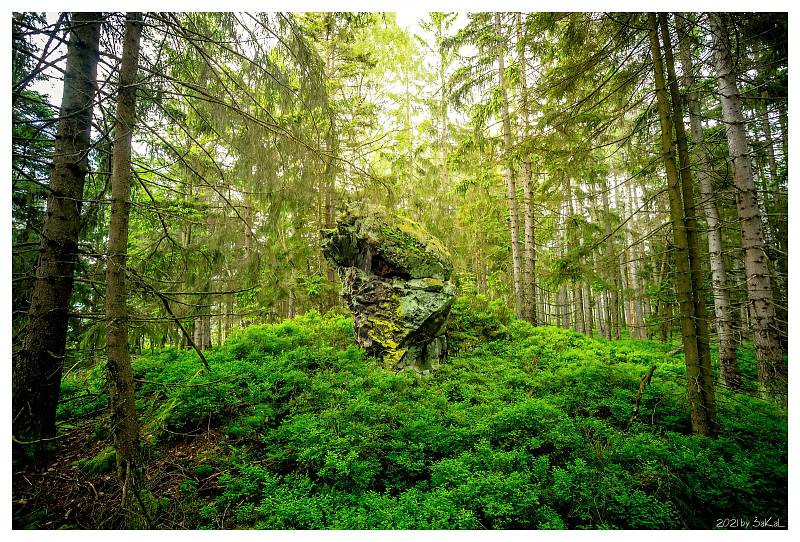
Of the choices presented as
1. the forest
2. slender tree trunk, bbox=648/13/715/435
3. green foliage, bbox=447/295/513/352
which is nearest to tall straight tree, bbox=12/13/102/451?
the forest

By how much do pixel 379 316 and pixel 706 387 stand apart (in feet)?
15.1

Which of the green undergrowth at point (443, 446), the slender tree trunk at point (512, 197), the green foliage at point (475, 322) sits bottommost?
the green undergrowth at point (443, 446)

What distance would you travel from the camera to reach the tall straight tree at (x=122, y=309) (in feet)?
8.45

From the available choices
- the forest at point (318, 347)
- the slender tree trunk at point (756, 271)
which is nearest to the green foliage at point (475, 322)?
the forest at point (318, 347)

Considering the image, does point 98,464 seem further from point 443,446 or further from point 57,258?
point 443,446

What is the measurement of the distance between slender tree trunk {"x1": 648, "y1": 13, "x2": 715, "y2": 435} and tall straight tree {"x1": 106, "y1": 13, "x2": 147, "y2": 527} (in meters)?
5.39

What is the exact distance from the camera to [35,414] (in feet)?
9.41

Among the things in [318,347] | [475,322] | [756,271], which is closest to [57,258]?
[318,347]

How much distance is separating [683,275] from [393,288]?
4183mm

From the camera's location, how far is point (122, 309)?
2.65 m

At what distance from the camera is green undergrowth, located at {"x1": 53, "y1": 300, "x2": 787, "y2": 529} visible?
Answer: 2725 millimetres

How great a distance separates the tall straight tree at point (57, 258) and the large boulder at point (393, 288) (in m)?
3.82

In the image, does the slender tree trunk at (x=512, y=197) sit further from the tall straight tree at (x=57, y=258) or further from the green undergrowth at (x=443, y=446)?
the tall straight tree at (x=57, y=258)
